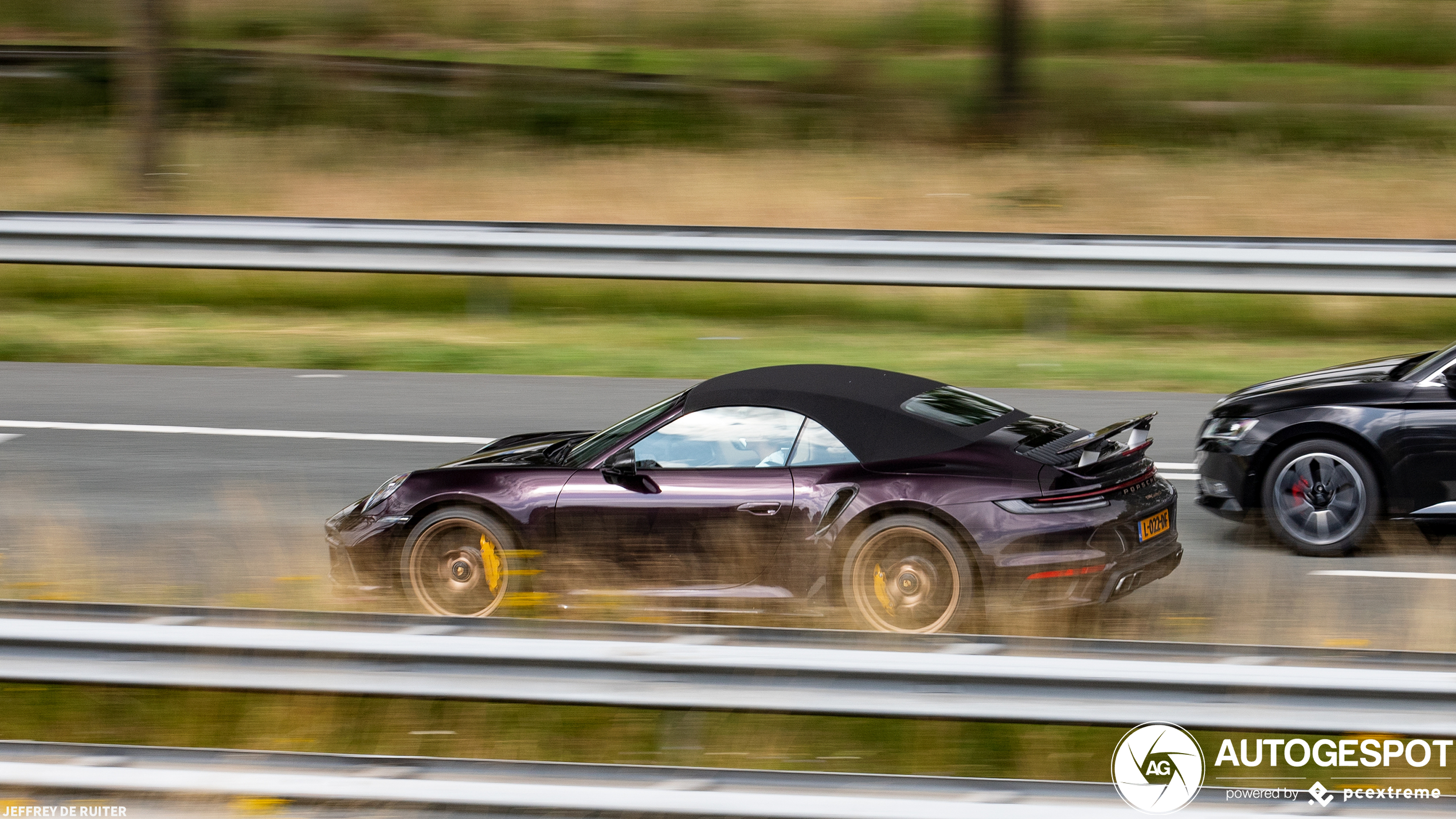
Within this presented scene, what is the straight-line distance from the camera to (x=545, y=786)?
→ 409cm

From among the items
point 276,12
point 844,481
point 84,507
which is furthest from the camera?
point 276,12

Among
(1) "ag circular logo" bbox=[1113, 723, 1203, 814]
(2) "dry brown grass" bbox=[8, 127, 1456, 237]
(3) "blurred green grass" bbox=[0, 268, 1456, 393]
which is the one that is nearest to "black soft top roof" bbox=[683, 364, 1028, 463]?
(1) "ag circular logo" bbox=[1113, 723, 1203, 814]

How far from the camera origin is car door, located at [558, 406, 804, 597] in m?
6.20

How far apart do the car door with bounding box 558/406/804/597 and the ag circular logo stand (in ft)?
7.36

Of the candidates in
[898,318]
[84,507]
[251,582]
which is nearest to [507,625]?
[251,582]

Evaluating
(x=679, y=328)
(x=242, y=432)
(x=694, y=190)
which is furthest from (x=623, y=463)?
(x=694, y=190)

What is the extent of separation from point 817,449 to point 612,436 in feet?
3.24

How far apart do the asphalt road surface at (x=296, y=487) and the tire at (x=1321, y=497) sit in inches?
5.0

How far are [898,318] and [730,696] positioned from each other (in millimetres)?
8852

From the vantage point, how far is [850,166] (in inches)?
693

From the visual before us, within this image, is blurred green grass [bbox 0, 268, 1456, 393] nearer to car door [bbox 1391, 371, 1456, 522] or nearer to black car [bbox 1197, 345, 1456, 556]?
black car [bbox 1197, 345, 1456, 556]

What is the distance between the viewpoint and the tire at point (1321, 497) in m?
7.36

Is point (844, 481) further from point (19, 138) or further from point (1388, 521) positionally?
point (19, 138)

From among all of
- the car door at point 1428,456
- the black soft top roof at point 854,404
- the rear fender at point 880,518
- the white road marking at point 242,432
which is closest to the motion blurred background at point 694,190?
the white road marking at point 242,432
